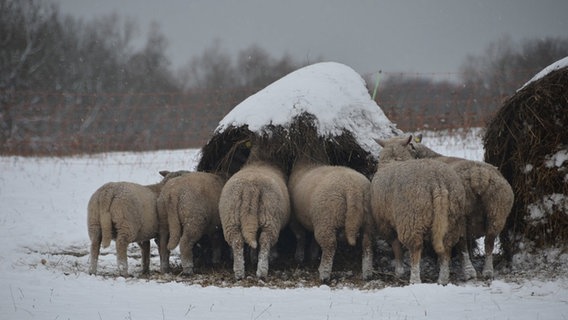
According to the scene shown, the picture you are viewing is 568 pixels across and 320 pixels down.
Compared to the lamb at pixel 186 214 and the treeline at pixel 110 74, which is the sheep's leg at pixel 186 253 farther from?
the treeline at pixel 110 74

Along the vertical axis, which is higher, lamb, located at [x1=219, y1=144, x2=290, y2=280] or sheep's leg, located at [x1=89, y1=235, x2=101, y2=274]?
lamb, located at [x1=219, y1=144, x2=290, y2=280]

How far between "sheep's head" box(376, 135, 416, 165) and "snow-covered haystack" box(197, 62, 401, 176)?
804 millimetres

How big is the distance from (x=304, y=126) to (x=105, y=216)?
381cm

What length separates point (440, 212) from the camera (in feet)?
27.1

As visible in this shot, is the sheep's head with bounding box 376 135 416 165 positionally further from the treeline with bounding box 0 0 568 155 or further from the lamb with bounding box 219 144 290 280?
the treeline with bounding box 0 0 568 155

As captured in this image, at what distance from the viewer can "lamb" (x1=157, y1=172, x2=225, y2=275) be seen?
33.2 feet

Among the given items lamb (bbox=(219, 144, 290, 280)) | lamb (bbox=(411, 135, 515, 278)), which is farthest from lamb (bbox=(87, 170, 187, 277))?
lamb (bbox=(411, 135, 515, 278))

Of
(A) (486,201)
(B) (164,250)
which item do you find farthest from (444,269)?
(B) (164,250)

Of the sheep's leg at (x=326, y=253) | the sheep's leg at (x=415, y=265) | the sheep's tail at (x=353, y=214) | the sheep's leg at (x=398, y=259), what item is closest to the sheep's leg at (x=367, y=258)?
the sheep's tail at (x=353, y=214)

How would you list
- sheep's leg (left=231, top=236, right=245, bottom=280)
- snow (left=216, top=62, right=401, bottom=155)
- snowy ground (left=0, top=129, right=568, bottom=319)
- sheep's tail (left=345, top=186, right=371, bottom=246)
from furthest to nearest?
snow (left=216, top=62, right=401, bottom=155) → sheep's leg (left=231, top=236, right=245, bottom=280) → sheep's tail (left=345, top=186, right=371, bottom=246) → snowy ground (left=0, top=129, right=568, bottom=319)

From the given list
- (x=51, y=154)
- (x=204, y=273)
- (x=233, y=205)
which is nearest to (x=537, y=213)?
(x=233, y=205)

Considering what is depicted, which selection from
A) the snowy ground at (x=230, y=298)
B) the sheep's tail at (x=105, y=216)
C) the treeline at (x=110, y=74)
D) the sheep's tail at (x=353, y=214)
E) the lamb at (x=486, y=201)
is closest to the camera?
the snowy ground at (x=230, y=298)

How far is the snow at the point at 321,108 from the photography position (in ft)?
37.2

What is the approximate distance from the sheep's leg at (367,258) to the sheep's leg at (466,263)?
1.30m
